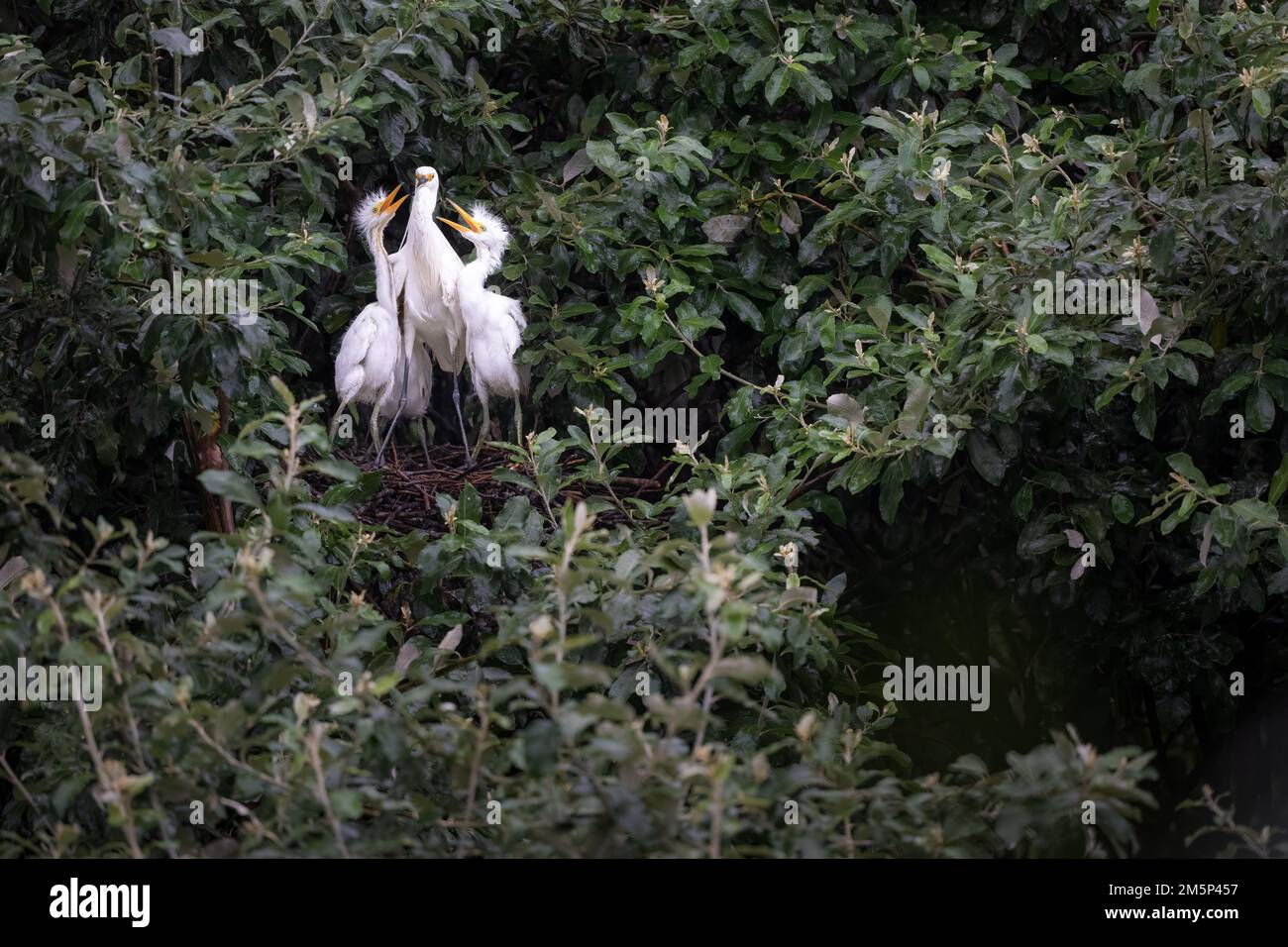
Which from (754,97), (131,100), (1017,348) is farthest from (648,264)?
(131,100)

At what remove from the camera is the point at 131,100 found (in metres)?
4.77

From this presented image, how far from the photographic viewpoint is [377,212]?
4.75 metres

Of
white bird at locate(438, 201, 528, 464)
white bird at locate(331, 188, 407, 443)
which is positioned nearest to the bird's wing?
white bird at locate(331, 188, 407, 443)

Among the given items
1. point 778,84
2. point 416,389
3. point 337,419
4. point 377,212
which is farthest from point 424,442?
point 778,84

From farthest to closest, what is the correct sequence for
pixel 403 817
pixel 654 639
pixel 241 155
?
pixel 241 155, pixel 654 639, pixel 403 817

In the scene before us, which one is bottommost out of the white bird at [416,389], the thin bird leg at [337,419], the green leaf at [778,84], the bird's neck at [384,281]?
the thin bird leg at [337,419]

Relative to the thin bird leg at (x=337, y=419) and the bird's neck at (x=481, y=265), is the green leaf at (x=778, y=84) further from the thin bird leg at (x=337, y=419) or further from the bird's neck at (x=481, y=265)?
the thin bird leg at (x=337, y=419)

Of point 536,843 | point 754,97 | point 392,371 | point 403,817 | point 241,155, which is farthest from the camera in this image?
point 754,97

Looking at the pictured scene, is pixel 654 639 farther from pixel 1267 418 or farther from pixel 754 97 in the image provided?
pixel 754 97

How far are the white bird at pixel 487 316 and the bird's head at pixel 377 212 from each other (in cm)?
19

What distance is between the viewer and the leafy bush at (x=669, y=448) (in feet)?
8.33

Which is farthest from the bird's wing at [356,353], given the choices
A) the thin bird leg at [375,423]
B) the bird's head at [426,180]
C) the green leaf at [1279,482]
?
the green leaf at [1279,482]

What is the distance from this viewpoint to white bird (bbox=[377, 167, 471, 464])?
457cm
